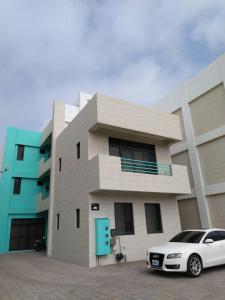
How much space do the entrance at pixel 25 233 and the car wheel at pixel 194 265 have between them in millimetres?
15380

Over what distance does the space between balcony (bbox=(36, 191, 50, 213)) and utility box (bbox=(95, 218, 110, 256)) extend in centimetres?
757

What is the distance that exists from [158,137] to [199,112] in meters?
4.55

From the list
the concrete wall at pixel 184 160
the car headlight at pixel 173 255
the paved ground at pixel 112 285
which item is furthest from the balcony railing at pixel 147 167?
the car headlight at pixel 173 255

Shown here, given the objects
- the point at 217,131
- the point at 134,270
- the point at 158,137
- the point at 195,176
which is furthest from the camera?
the point at 195,176

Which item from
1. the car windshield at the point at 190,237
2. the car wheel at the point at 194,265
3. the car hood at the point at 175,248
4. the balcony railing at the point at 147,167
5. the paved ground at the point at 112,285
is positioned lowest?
the paved ground at the point at 112,285

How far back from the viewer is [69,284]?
698cm

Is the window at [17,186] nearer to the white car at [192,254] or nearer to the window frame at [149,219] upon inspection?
the window frame at [149,219]

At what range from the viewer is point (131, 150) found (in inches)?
517

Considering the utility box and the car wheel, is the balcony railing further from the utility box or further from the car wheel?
the car wheel

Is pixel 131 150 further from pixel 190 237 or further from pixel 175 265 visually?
pixel 175 265

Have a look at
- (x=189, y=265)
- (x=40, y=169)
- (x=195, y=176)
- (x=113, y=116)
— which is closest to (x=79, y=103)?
(x=40, y=169)

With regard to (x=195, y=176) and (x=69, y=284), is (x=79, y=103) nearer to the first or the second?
(x=195, y=176)

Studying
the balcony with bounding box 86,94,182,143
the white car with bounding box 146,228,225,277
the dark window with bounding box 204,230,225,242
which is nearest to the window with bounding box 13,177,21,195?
the balcony with bounding box 86,94,182,143

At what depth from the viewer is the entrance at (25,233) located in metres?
18.3
